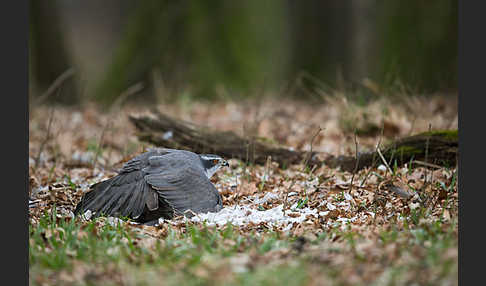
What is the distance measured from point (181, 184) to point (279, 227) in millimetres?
908

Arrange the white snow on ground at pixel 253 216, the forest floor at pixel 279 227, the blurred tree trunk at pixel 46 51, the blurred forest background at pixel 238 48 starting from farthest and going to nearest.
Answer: the blurred tree trunk at pixel 46 51 < the blurred forest background at pixel 238 48 < the white snow on ground at pixel 253 216 < the forest floor at pixel 279 227

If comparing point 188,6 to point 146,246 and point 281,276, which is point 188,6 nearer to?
point 146,246

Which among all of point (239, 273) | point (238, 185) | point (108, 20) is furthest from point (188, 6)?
point (108, 20)

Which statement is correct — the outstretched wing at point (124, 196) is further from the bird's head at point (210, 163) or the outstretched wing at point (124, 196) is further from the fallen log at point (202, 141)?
the fallen log at point (202, 141)

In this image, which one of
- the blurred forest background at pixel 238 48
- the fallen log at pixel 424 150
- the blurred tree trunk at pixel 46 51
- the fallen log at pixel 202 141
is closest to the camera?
the fallen log at pixel 424 150

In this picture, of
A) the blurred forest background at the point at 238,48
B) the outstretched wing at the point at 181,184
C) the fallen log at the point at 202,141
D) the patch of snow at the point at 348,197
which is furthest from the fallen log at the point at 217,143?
the blurred forest background at the point at 238,48

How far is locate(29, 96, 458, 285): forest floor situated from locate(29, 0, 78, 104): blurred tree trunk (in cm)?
420

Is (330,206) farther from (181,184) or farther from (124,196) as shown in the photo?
(124,196)

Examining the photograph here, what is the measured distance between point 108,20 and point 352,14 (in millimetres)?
23935

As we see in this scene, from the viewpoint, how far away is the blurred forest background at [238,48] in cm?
893

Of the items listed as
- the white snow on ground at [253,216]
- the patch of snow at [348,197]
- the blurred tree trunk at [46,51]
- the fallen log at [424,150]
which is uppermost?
the blurred tree trunk at [46,51]

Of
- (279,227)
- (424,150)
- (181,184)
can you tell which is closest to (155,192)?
(181,184)

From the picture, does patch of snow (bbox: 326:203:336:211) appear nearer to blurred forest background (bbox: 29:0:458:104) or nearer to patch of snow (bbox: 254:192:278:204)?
patch of snow (bbox: 254:192:278:204)

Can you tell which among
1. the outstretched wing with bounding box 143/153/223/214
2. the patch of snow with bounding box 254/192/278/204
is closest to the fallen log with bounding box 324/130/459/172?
the patch of snow with bounding box 254/192/278/204
